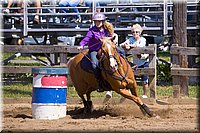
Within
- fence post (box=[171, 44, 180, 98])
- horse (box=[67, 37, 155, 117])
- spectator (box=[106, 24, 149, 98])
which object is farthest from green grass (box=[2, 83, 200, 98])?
horse (box=[67, 37, 155, 117])

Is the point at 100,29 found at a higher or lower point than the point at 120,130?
higher

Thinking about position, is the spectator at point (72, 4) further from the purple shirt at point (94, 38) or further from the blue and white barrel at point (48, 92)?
the blue and white barrel at point (48, 92)

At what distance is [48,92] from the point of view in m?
11.7

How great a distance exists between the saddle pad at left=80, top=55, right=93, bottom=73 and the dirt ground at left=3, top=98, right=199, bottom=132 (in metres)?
0.93

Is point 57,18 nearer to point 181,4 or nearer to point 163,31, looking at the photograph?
point 163,31

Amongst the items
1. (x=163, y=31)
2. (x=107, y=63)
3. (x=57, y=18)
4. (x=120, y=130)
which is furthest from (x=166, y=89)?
(x=120, y=130)

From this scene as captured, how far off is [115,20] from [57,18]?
2144mm

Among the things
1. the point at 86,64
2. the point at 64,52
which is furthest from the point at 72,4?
the point at 86,64

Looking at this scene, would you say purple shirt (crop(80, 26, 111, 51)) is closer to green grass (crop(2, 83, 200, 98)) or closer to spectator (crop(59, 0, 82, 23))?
green grass (crop(2, 83, 200, 98))

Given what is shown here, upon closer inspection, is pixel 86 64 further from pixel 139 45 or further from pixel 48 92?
pixel 139 45

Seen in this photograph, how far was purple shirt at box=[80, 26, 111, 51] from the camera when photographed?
1212 cm

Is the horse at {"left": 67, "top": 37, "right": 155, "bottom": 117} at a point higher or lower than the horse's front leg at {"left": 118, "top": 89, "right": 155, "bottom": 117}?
higher

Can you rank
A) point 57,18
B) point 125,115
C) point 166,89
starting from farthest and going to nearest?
1. point 57,18
2. point 166,89
3. point 125,115

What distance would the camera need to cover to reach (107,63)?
38.2 ft
